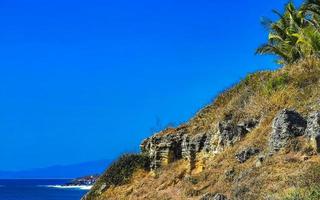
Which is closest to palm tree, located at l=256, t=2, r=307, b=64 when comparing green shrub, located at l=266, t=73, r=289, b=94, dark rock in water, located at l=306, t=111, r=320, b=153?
green shrub, located at l=266, t=73, r=289, b=94

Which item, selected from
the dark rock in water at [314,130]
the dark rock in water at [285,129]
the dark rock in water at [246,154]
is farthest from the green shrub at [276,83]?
the dark rock in water at [314,130]

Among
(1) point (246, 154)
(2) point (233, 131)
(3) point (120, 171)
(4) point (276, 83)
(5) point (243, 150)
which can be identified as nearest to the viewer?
(1) point (246, 154)

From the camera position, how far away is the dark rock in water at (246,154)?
18.2m

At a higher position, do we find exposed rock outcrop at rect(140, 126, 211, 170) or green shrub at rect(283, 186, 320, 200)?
exposed rock outcrop at rect(140, 126, 211, 170)

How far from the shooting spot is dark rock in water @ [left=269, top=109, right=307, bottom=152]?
54.9 feet

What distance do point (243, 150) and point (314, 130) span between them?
132 inches

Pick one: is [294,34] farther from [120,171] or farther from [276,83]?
[120,171]

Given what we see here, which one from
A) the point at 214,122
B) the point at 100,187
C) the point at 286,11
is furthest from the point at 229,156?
the point at 286,11

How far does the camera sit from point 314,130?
51.2ft

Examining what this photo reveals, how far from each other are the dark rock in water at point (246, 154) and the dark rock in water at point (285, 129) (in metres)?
1.08

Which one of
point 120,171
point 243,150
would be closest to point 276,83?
point 243,150

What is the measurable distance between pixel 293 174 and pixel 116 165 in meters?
12.9

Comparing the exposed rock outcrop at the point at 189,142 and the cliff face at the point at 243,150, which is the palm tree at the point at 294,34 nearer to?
the cliff face at the point at 243,150

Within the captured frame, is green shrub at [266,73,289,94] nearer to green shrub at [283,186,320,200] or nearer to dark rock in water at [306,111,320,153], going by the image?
dark rock in water at [306,111,320,153]
